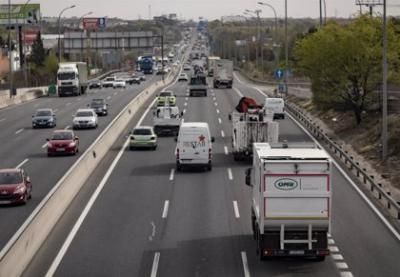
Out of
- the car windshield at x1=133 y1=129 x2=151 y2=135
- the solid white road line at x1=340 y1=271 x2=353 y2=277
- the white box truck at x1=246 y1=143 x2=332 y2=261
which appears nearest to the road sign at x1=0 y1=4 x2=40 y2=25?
the car windshield at x1=133 y1=129 x2=151 y2=135

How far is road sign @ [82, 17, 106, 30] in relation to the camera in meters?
192

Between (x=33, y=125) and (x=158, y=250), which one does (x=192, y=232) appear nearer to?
(x=158, y=250)

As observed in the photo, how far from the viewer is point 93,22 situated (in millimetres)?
193875

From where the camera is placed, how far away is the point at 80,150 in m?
50.5

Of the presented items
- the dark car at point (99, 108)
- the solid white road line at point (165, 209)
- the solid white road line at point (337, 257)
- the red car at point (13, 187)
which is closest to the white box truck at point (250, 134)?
the solid white road line at point (165, 209)

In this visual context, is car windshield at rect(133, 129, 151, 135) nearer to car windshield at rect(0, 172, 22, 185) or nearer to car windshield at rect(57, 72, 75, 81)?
car windshield at rect(0, 172, 22, 185)

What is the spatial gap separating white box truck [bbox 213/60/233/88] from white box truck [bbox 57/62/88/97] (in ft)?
→ 57.4

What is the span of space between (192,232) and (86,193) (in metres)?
9.08

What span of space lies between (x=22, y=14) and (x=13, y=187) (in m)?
136

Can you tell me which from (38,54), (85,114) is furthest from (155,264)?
(38,54)

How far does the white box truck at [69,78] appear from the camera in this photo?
101 m

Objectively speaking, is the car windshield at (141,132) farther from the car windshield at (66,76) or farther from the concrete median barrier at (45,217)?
the car windshield at (66,76)

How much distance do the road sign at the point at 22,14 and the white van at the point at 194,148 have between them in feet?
417

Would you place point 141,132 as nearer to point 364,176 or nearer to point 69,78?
point 364,176
